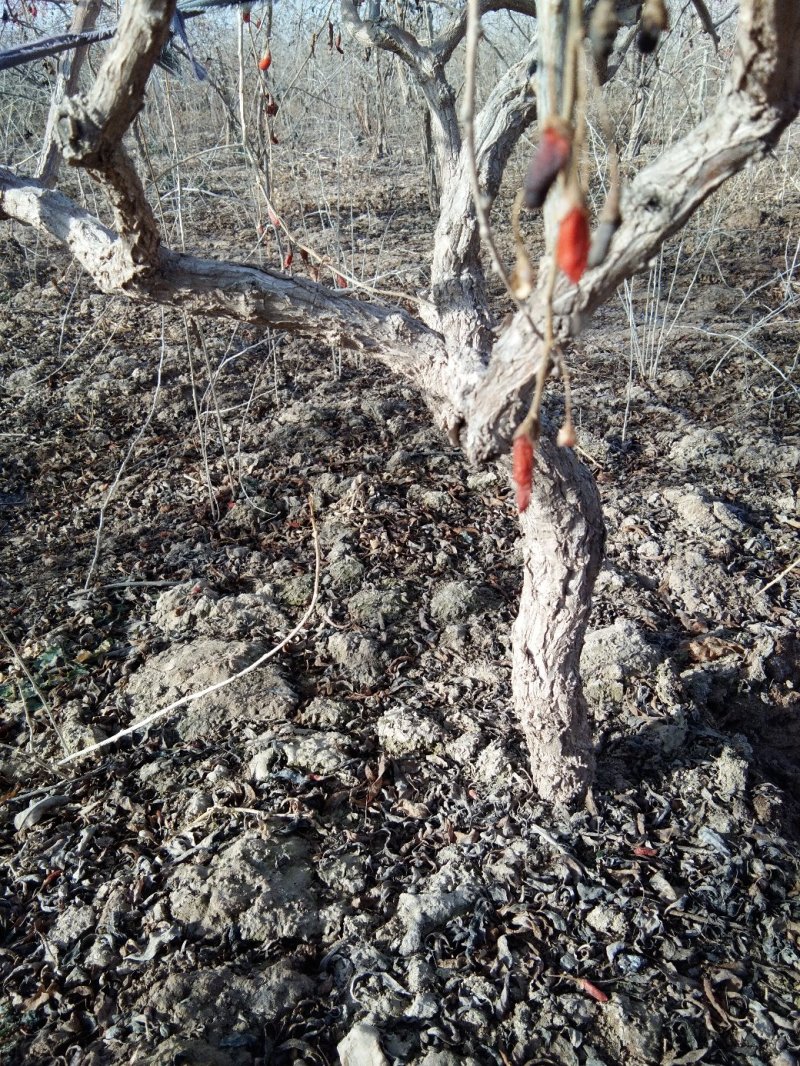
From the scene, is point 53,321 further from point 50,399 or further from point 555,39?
point 555,39

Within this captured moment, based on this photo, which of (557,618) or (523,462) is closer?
(523,462)

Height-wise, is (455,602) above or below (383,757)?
above

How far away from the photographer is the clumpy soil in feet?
4.25

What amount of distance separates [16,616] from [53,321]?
2333 millimetres

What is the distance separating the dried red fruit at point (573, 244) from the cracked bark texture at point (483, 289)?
278 mm

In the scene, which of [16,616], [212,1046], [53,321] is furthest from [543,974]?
[53,321]

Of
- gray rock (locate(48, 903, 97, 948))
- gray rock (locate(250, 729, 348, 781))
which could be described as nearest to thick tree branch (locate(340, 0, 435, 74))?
gray rock (locate(250, 729, 348, 781))

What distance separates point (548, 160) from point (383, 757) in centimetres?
144

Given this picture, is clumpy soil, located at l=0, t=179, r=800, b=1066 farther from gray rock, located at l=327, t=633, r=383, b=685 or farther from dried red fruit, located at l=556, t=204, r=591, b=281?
dried red fruit, located at l=556, t=204, r=591, b=281

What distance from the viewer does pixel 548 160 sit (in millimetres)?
533

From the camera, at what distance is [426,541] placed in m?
2.35

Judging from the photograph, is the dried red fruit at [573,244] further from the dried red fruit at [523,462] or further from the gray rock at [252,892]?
the gray rock at [252,892]

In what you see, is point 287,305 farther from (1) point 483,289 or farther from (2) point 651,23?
(2) point 651,23

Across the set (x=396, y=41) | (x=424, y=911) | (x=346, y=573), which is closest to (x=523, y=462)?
(x=424, y=911)
